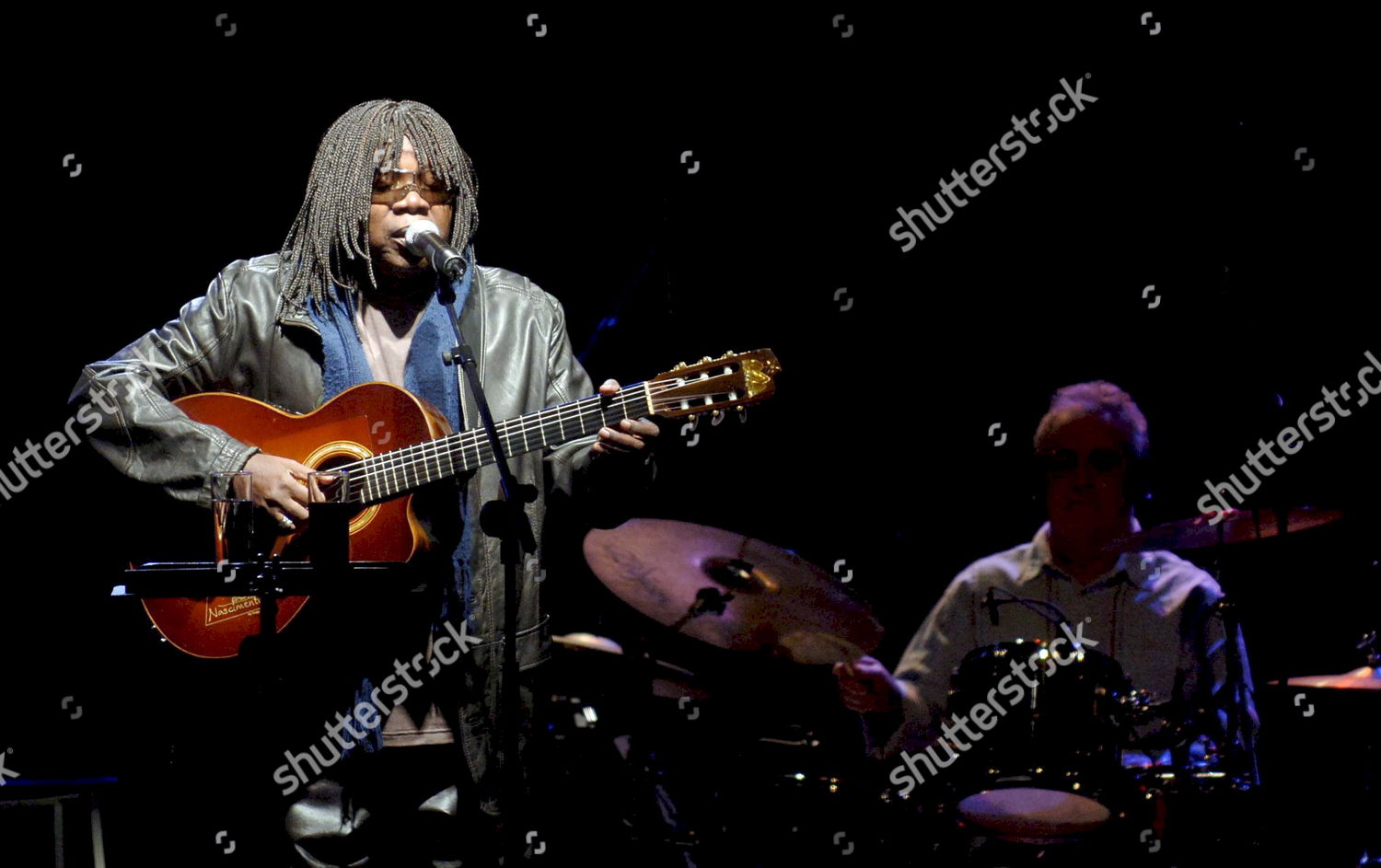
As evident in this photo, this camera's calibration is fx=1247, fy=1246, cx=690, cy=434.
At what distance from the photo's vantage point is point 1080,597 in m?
4.54

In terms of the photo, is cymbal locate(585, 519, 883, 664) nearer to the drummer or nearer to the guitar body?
the drummer

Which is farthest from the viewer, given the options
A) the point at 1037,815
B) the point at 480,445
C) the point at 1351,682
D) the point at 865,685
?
the point at 865,685

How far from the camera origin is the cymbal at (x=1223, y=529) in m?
3.84

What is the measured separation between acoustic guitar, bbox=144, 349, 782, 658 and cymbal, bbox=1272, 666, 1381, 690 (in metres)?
2.41

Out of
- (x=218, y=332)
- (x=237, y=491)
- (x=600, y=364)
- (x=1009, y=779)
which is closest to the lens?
(x=237, y=491)

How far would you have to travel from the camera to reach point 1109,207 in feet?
16.8

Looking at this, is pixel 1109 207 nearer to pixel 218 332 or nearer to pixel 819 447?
pixel 819 447

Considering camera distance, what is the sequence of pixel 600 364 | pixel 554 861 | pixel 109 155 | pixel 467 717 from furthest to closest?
1. pixel 600 364
2. pixel 554 861
3. pixel 109 155
4. pixel 467 717

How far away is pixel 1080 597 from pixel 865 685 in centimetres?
91

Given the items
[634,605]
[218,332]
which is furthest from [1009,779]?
[218,332]

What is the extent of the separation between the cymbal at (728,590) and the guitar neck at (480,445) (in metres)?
1.42

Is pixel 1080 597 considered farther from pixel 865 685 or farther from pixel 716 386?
pixel 716 386

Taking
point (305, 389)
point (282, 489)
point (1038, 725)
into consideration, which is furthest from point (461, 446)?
point (1038, 725)

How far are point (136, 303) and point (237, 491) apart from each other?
2184mm
